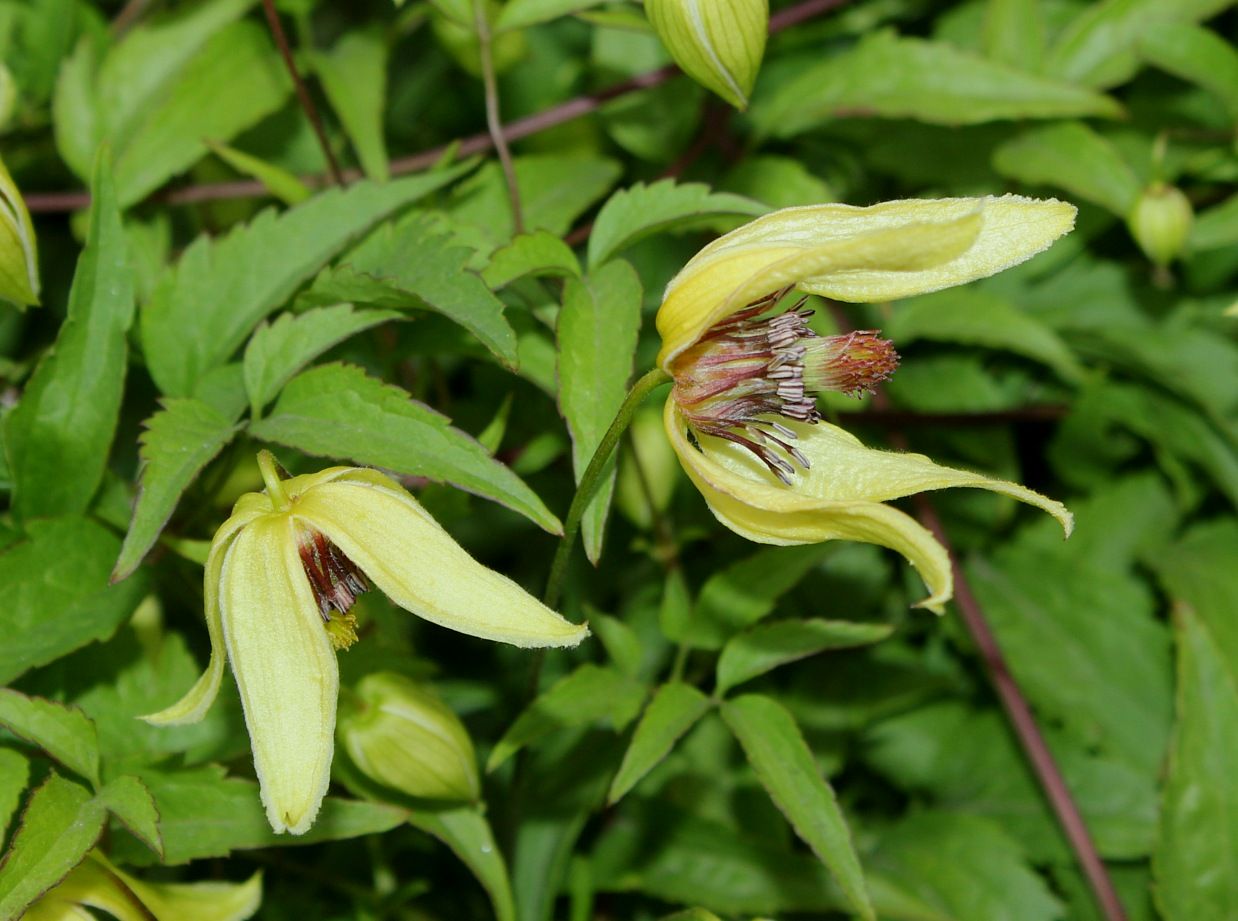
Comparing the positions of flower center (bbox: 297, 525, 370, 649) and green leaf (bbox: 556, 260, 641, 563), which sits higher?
green leaf (bbox: 556, 260, 641, 563)

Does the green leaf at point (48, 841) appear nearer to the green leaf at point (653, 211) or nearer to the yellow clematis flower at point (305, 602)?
the yellow clematis flower at point (305, 602)

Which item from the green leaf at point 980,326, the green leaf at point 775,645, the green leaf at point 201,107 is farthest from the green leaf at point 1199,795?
the green leaf at point 201,107

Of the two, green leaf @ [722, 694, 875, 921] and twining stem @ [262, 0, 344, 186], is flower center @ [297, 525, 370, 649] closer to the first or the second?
green leaf @ [722, 694, 875, 921]

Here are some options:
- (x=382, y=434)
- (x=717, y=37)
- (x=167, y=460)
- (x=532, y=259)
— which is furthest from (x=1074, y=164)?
(x=167, y=460)

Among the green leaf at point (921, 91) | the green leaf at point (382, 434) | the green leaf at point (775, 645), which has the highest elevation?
Answer: the green leaf at point (382, 434)

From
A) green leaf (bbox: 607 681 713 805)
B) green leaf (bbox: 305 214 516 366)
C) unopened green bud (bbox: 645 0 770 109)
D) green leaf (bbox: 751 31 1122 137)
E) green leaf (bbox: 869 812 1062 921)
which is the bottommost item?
green leaf (bbox: 869 812 1062 921)

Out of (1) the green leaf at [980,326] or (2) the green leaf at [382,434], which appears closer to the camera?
(2) the green leaf at [382,434]

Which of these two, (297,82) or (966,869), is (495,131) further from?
(966,869)

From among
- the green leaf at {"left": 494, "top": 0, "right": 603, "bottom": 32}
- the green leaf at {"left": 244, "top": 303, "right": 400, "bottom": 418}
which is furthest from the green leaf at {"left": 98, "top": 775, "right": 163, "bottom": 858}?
the green leaf at {"left": 494, "top": 0, "right": 603, "bottom": 32}

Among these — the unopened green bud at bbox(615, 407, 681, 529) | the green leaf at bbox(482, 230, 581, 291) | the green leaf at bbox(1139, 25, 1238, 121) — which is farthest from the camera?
the green leaf at bbox(1139, 25, 1238, 121)
